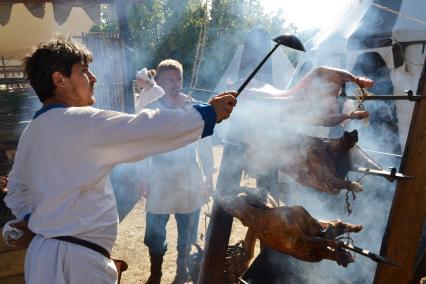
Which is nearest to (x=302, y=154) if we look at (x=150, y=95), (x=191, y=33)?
(x=150, y=95)

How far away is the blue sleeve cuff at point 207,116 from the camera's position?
1.75 metres

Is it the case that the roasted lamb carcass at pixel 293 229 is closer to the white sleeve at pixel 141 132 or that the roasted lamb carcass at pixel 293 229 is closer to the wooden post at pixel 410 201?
the wooden post at pixel 410 201

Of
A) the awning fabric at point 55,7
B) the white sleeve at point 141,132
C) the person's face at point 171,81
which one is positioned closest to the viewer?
the white sleeve at point 141,132

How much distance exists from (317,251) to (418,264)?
926 millimetres

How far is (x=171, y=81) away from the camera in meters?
3.72

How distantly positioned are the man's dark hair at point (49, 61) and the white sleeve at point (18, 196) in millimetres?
546

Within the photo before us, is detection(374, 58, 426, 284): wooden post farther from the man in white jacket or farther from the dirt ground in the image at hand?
the dirt ground

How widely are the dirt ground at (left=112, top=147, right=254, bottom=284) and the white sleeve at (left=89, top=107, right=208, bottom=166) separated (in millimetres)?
2814

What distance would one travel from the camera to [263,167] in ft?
9.06

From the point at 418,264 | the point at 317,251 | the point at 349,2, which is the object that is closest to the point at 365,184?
the point at 418,264

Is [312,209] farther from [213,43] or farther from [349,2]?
[213,43]

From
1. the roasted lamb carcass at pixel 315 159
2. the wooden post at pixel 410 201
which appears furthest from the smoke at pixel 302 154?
→ the wooden post at pixel 410 201

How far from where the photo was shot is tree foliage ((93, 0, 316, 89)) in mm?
19766

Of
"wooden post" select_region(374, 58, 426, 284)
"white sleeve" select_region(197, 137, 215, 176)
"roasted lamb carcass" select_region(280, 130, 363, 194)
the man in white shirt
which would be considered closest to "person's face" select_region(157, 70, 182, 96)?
the man in white shirt
